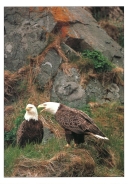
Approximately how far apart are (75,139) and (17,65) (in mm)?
2112

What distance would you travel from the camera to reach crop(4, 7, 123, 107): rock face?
863 cm

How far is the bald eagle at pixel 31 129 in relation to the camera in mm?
7617

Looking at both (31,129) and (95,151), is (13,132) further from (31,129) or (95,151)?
(95,151)

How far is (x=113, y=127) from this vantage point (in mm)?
8094

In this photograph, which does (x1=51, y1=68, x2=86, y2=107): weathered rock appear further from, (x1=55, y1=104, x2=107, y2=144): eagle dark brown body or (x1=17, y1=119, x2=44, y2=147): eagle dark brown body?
(x1=55, y1=104, x2=107, y2=144): eagle dark brown body

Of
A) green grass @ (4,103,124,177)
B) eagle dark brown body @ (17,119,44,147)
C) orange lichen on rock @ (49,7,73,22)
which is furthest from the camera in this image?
orange lichen on rock @ (49,7,73,22)

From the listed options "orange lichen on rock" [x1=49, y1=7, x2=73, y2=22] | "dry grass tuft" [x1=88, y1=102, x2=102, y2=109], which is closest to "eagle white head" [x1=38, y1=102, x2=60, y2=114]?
"dry grass tuft" [x1=88, y1=102, x2=102, y2=109]

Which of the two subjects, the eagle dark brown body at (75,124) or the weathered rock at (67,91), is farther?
the weathered rock at (67,91)

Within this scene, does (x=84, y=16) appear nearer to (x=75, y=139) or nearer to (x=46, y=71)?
(x=46, y=71)

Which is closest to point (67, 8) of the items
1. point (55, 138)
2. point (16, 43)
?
point (16, 43)

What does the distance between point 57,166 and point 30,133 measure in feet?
2.72

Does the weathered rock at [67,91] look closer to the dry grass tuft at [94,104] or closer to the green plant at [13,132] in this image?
the dry grass tuft at [94,104]

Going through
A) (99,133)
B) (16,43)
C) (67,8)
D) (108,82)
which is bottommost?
(99,133)

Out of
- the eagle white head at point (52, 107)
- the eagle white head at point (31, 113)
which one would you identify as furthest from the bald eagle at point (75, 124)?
the eagle white head at point (31, 113)
